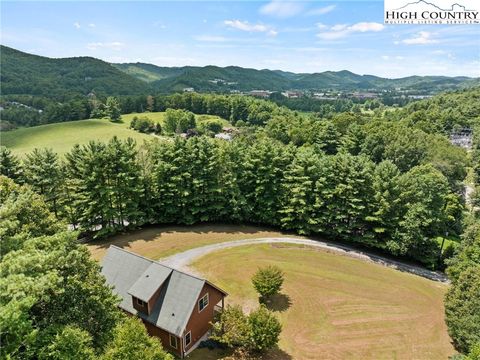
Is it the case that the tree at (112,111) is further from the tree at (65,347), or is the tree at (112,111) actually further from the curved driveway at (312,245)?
the tree at (65,347)

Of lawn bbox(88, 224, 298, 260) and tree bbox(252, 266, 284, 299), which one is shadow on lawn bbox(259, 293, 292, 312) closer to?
tree bbox(252, 266, 284, 299)

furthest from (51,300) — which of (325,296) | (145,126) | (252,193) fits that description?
(145,126)

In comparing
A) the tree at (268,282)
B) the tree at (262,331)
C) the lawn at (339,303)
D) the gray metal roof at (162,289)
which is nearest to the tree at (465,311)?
the lawn at (339,303)

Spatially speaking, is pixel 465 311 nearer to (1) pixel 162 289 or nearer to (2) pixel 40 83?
(1) pixel 162 289

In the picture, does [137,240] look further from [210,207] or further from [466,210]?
[466,210]

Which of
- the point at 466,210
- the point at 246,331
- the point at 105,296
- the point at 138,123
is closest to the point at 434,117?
the point at 466,210
